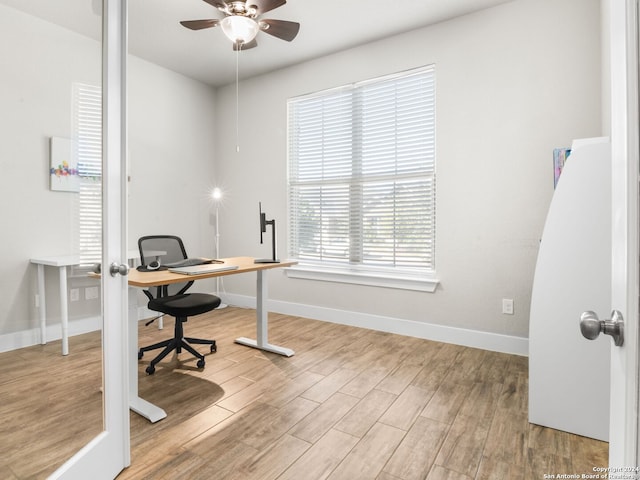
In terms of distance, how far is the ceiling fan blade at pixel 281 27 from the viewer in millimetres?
2559

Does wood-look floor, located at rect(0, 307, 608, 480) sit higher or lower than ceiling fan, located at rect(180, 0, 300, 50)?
lower

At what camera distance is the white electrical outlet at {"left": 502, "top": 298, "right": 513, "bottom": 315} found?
2.92 metres

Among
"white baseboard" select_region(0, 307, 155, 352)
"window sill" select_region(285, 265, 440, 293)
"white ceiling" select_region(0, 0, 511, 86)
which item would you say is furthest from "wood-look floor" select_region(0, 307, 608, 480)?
"white ceiling" select_region(0, 0, 511, 86)

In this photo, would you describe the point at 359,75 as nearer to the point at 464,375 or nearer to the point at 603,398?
the point at 464,375

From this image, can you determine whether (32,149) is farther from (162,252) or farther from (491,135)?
(491,135)

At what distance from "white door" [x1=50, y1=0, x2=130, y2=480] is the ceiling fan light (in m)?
1.14

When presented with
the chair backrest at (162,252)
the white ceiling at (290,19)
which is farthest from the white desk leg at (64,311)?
the white ceiling at (290,19)

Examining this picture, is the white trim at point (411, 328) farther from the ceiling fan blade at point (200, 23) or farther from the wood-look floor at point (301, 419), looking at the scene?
the ceiling fan blade at point (200, 23)

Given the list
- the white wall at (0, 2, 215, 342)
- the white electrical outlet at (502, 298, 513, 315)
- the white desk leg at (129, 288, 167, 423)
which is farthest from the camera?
the white electrical outlet at (502, 298, 513, 315)

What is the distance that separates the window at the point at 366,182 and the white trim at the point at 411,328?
14.4 inches

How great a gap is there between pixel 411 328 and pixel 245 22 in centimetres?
290

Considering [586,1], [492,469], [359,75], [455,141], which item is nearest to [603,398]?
[492,469]

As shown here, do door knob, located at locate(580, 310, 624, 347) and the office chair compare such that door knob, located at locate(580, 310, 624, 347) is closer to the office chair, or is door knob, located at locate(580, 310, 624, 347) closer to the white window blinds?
the white window blinds

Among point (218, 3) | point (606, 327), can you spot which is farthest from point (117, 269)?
point (218, 3)
